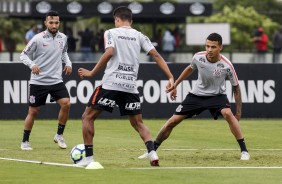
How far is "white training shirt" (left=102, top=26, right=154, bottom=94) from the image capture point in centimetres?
1539

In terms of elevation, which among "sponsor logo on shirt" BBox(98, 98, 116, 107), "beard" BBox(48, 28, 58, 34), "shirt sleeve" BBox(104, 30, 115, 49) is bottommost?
"sponsor logo on shirt" BBox(98, 98, 116, 107)

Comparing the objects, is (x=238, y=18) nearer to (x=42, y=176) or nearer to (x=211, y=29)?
(x=211, y=29)

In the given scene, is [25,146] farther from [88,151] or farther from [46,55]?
[88,151]

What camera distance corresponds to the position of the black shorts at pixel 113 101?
15.4m

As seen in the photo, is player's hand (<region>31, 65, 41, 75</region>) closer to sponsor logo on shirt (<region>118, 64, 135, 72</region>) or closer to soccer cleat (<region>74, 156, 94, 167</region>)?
sponsor logo on shirt (<region>118, 64, 135, 72</region>)

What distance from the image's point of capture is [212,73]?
17062 millimetres

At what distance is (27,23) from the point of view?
71.1 meters

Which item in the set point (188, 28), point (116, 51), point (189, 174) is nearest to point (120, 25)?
point (116, 51)

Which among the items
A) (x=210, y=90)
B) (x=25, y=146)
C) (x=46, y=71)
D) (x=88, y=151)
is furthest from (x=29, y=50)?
(x=88, y=151)

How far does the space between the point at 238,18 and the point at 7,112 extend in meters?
38.5

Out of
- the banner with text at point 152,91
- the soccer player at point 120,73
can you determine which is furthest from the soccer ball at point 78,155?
the banner with text at point 152,91

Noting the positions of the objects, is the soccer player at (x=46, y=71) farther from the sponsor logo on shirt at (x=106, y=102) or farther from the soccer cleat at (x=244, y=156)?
the sponsor logo on shirt at (x=106, y=102)

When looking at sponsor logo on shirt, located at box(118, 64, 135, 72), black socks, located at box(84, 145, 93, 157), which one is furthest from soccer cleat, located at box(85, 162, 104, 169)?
sponsor logo on shirt, located at box(118, 64, 135, 72)

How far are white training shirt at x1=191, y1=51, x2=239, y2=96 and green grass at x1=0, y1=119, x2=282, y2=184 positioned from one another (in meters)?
1.05
